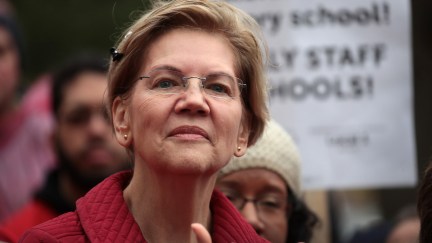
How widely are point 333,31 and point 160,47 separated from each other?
230 cm

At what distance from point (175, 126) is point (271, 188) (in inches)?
43.7

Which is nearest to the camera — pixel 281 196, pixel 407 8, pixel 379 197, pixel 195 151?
pixel 195 151

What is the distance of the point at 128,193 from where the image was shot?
134 inches

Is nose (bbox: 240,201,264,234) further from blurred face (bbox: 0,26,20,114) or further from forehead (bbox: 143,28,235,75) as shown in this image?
blurred face (bbox: 0,26,20,114)

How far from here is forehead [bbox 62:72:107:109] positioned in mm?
6113

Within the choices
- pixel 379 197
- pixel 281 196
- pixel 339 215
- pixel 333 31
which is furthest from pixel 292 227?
pixel 379 197

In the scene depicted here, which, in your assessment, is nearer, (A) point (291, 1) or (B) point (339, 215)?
(A) point (291, 1)

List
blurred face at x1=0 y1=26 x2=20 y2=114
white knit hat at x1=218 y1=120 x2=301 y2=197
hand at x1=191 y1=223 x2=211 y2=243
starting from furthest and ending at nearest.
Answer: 1. blurred face at x1=0 y1=26 x2=20 y2=114
2. white knit hat at x1=218 y1=120 x2=301 y2=197
3. hand at x1=191 y1=223 x2=211 y2=243

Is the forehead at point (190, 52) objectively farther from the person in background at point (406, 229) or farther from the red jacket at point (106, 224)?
the person in background at point (406, 229)

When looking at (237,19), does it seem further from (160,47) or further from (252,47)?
(160,47)

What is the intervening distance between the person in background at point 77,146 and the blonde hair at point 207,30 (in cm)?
228

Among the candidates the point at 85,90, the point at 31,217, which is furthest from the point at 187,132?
the point at 85,90

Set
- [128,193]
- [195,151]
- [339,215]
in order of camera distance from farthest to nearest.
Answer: [339,215] → [128,193] → [195,151]

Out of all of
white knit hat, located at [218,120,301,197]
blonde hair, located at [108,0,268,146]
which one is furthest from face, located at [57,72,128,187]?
blonde hair, located at [108,0,268,146]
